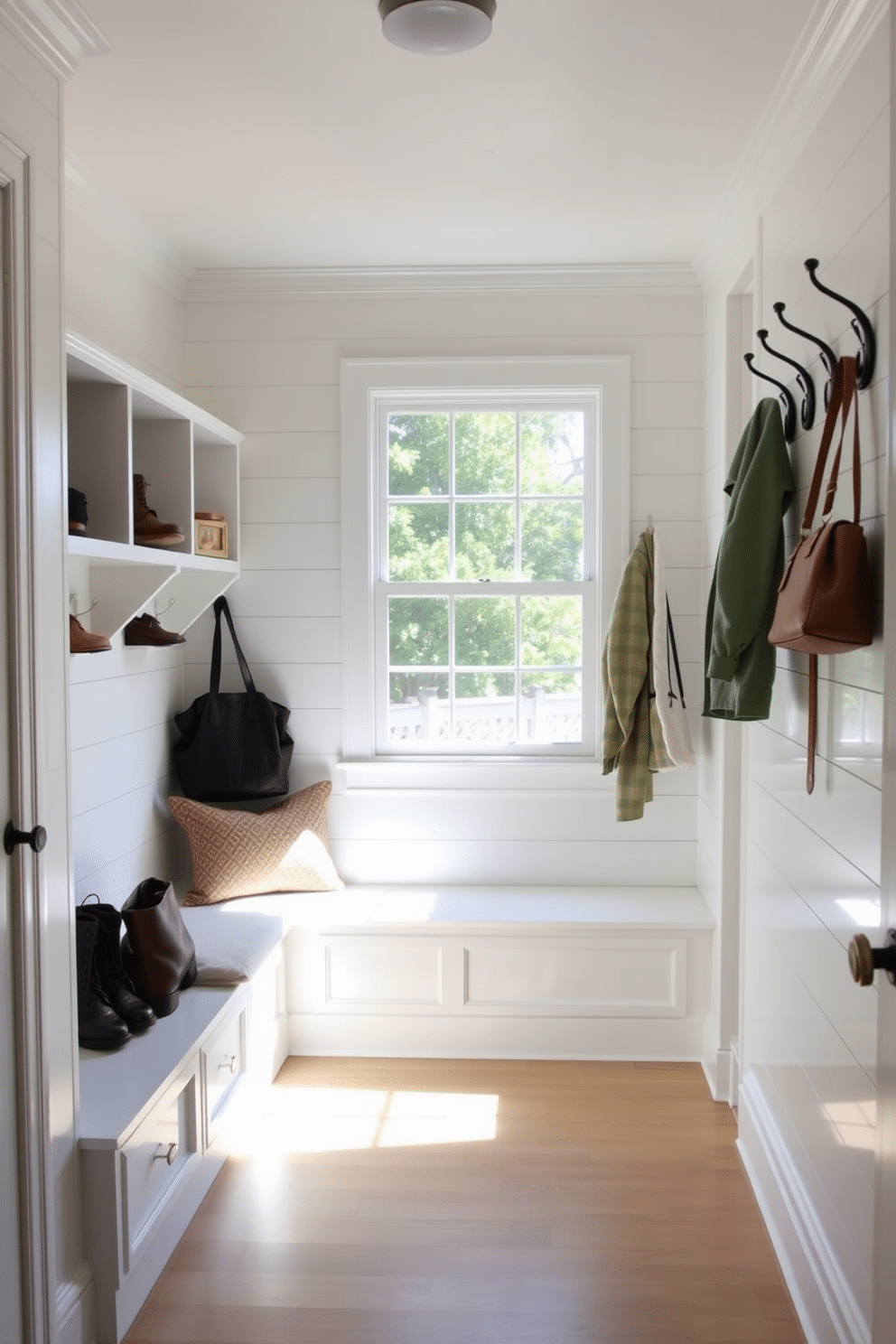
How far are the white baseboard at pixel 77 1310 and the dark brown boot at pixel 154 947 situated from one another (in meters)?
0.64

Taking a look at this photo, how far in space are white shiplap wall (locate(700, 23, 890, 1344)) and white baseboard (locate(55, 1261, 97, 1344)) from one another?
1381mm

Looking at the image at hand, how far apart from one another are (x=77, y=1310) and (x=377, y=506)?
2.59 meters

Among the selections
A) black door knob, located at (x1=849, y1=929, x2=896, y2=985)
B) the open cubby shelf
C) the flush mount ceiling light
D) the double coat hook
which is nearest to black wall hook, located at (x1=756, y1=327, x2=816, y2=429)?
the double coat hook

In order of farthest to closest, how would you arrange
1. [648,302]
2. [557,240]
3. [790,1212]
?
[648,302] < [557,240] < [790,1212]

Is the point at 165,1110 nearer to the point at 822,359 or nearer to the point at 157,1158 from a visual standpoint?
the point at 157,1158

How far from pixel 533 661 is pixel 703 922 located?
1.06 meters

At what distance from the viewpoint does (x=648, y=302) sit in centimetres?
376

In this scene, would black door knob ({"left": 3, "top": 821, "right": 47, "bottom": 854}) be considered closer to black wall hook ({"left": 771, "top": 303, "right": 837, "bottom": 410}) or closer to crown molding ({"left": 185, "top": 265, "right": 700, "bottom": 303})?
black wall hook ({"left": 771, "top": 303, "right": 837, "bottom": 410})

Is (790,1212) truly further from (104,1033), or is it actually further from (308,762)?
(308,762)

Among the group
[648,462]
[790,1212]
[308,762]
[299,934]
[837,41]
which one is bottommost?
[790,1212]

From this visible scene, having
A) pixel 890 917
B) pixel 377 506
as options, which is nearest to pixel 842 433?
pixel 890 917

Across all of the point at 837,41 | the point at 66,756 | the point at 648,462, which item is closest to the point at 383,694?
the point at 648,462

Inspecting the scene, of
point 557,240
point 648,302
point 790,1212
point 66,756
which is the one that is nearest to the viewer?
point 66,756

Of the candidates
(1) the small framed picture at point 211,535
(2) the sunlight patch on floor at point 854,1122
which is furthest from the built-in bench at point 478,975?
(2) the sunlight patch on floor at point 854,1122
